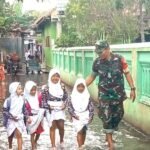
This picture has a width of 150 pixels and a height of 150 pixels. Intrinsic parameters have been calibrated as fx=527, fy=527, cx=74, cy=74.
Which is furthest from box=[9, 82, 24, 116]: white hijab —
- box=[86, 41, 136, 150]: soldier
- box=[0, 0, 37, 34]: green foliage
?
box=[0, 0, 37, 34]: green foliage

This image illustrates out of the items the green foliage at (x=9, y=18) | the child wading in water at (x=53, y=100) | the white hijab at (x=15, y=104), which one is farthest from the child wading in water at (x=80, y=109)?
the green foliage at (x=9, y=18)

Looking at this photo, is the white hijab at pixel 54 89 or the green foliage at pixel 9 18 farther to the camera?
the green foliage at pixel 9 18

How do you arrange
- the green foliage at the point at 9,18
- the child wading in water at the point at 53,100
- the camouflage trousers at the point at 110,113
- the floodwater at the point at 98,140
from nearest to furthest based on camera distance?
the camouflage trousers at the point at 110,113, the child wading in water at the point at 53,100, the floodwater at the point at 98,140, the green foliage at the point at 9,18

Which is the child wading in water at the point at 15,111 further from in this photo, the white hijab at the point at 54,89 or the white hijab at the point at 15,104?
the white hijab at the point at 54,89

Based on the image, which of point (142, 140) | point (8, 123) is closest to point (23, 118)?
point (8, 123)

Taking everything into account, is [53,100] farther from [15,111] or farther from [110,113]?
[110,113]

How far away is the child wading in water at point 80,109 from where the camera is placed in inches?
328

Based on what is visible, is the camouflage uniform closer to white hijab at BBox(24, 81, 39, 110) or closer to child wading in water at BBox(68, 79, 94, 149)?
child wading in water at BBox(68, 79, 94, 149)

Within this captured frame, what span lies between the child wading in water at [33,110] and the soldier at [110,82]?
39.4 inches

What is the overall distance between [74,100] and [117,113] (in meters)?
0.71

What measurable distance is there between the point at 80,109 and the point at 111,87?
2.12 feet

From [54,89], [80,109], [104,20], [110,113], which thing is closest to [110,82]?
[110,113]

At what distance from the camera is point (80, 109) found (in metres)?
8.39

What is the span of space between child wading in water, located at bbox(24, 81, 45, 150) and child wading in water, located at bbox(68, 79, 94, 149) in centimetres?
51
